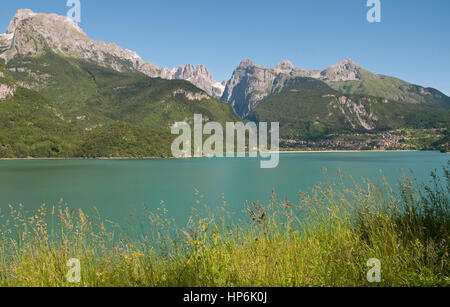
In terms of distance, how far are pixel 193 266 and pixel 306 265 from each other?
5.25ft

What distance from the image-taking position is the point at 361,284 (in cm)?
366

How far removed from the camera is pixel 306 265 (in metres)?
4.20

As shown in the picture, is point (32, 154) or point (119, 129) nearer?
point (32, 154)

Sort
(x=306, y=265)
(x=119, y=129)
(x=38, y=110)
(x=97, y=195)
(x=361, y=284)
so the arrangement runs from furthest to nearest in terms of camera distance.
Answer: (x=38, y=110)
(x=119, y=129)
(x=97, y=195)
(x=306, y=265)
(x=361, y=284)

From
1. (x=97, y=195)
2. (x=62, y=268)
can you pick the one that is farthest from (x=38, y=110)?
(x=62, y=268)

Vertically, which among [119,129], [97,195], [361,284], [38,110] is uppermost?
[38,110]
